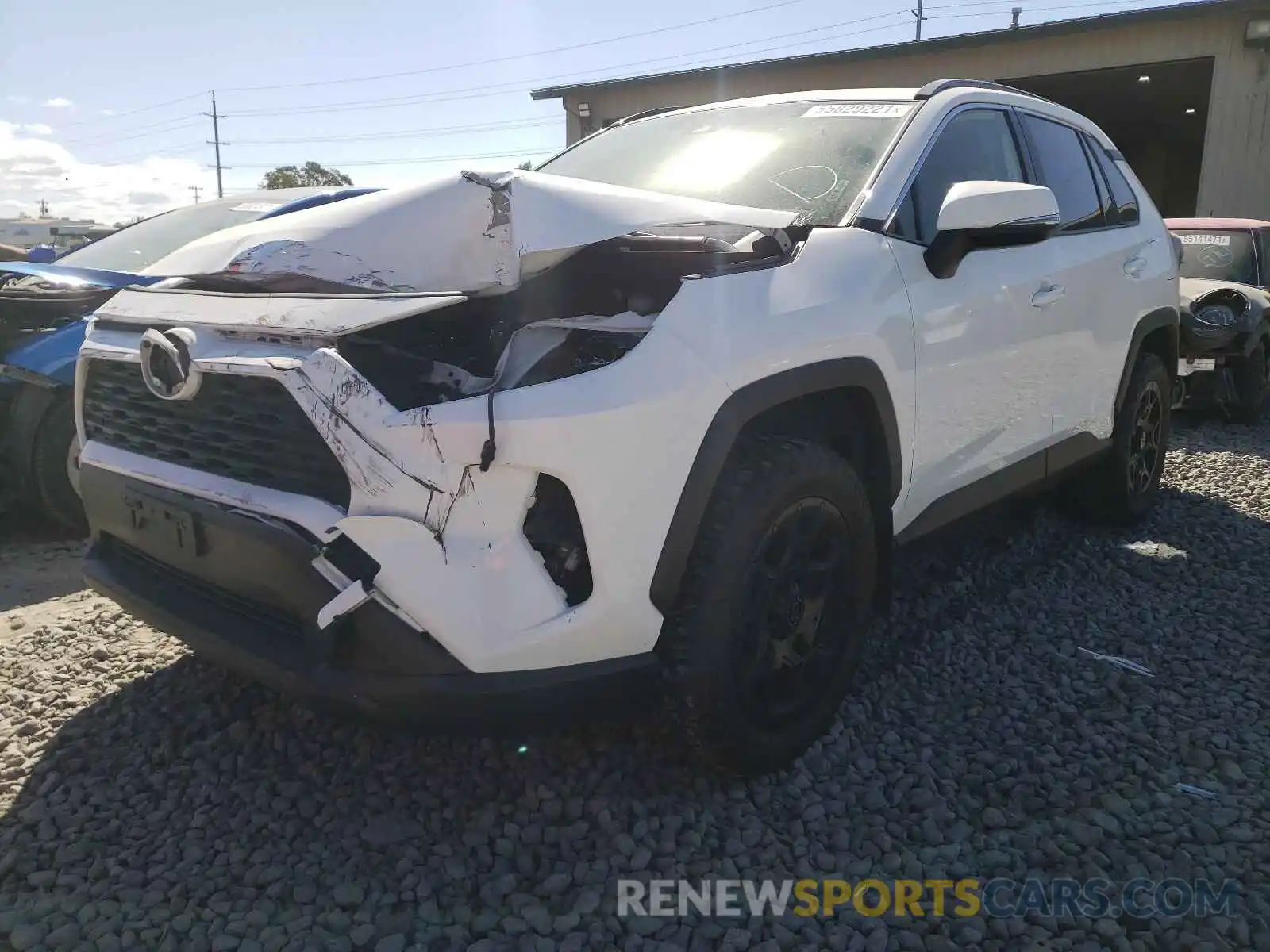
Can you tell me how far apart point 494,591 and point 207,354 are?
0.87 meters

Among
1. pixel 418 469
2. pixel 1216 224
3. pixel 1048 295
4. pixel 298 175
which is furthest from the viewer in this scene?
pixel 298 175

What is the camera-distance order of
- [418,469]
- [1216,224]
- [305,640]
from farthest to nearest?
[1216,224] → [305,640] → [418,469]

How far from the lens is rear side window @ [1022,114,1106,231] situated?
3.77 meters

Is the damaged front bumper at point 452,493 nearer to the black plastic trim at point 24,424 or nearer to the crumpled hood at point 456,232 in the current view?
the crumpled hood at point 456,232

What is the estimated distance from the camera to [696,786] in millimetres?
2463

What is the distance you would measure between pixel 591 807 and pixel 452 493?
3.19 ft

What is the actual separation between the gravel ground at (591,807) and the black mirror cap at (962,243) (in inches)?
51.6

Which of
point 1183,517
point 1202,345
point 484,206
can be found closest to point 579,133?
point 1202,345

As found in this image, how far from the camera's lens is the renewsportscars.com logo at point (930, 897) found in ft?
6.88

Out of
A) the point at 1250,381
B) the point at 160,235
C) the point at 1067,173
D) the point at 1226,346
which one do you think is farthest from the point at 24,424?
the point at 1250,381

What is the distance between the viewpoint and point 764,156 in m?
3.06

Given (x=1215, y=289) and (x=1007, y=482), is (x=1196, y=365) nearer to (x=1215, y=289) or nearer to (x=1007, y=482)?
(x=1215, y=289)

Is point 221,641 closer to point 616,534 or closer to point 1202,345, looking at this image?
point 616,534

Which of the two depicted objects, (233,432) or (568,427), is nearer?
(568,427)
